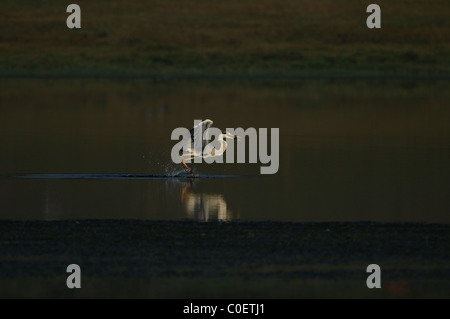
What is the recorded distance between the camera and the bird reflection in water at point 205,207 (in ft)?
59.3

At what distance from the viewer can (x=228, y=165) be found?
86.6 feet

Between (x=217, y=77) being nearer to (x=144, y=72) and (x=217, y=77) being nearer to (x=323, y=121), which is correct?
(x=144, y=72)

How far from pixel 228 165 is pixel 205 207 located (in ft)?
23.8

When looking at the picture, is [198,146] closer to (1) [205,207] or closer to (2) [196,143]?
(2) [196,143]

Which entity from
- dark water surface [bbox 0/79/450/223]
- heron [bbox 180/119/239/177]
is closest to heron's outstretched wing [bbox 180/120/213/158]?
heron [bbox 180/119/239/177]

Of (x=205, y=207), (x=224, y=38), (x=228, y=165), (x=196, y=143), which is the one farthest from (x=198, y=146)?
(x=224, y=38)

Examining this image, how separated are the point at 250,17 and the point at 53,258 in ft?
333

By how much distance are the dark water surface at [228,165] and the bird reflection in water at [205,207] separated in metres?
0.02

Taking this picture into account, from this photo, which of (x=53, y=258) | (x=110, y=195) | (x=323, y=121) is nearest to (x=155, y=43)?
(x=323, y=121)

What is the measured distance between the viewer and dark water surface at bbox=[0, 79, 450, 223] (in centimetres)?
1912

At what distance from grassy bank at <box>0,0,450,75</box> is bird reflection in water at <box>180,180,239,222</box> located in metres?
68.5

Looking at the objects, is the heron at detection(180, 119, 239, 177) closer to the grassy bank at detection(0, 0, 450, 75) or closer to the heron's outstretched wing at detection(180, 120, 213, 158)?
the heron's outstretched wing at detection(180, 120, 213, 158)
